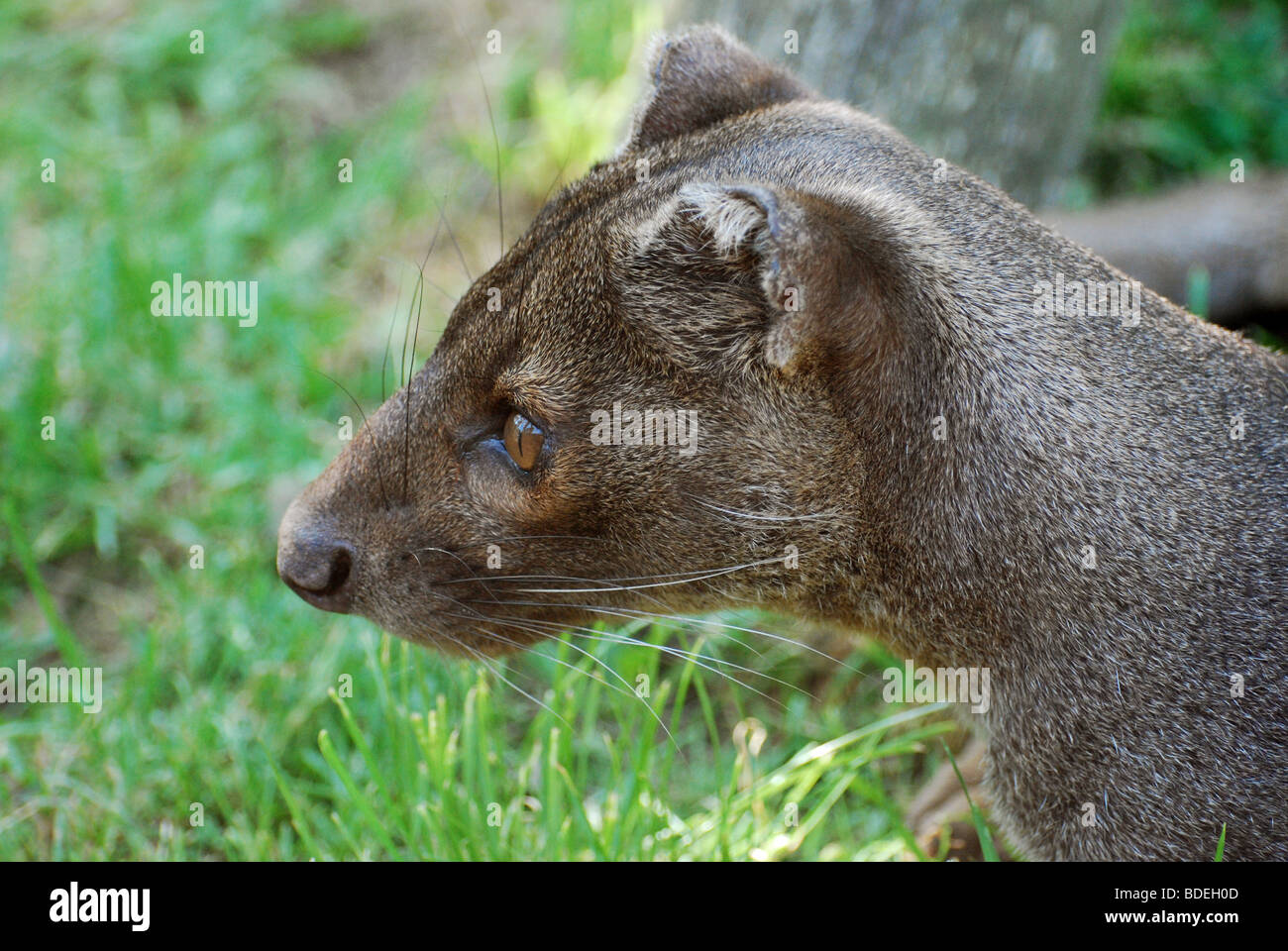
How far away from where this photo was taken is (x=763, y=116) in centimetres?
366

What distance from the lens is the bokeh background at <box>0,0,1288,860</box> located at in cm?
427

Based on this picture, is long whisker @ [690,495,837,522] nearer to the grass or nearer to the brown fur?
the brown fur

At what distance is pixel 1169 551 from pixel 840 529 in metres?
0.85

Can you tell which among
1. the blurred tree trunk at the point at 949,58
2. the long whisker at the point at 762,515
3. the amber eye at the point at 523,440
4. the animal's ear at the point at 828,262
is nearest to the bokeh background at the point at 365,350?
the blurred tree trunk at the point at 949,58

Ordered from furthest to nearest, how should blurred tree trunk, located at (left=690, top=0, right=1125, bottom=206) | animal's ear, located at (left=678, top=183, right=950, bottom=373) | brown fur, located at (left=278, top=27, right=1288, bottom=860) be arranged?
blurred tree trunk, located at (left=690, top=0, right=1125, bottom=206) → brown fur, located at (left=278, top=27, right=1288, bottom=860) → animal's ear, located at (left=678, top=183, right=950, bottom=373)

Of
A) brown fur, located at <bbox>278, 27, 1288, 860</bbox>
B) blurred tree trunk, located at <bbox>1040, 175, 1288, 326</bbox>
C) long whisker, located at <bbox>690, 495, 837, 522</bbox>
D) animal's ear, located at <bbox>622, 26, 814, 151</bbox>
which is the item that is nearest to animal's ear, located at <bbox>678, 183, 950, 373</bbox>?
brown fur, located at <bbox>278, 27, 1288, 860</bbox>

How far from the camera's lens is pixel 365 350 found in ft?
20.5

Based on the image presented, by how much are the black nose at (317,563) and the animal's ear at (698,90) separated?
5.05ft

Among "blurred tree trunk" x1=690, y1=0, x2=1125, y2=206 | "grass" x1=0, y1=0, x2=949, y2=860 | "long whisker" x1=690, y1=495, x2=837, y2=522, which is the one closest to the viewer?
"long whisker" x1=690, y1=495, x2=837, y2=522

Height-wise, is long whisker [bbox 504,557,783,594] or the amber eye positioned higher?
the amber eye

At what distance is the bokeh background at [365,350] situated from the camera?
427 centimetres

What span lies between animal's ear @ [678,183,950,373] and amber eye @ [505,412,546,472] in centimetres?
72

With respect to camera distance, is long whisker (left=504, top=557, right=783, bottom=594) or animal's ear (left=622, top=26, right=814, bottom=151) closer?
long whisker (left=504, top=557, right=783, bottom=594)
